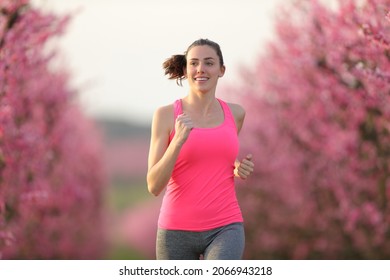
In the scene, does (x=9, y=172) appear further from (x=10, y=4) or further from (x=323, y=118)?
(x=323, y=118)

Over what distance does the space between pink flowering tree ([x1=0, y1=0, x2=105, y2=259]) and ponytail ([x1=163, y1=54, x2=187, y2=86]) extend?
3298 millimetres

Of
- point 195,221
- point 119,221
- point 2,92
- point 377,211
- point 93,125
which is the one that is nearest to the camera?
point 195,221

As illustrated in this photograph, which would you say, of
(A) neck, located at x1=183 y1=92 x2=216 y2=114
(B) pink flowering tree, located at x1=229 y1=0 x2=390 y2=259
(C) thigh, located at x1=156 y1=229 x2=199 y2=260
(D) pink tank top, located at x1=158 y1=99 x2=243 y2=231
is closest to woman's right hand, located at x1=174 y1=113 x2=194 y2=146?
(D) pink tank top, located at x1=158 y1=99 x2=243 y2=231

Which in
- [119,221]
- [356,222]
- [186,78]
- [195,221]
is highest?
[186,78]

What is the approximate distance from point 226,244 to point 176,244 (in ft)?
1.09

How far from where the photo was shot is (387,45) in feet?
22.4

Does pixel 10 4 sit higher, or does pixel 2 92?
pixel 10 4

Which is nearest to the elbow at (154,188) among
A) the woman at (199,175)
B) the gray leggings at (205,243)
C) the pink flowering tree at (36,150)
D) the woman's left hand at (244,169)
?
the woman at (199,175)

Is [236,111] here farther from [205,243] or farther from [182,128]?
[205,243]

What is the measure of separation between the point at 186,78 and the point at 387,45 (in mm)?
2200

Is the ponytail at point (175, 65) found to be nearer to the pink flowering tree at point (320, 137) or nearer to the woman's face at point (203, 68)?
the woman's face at point (203, 68)

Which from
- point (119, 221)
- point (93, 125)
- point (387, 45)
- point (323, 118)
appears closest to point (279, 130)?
point (323, 118)

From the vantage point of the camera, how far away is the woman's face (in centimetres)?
516

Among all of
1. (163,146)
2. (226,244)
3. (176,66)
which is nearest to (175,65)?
(176,66)
